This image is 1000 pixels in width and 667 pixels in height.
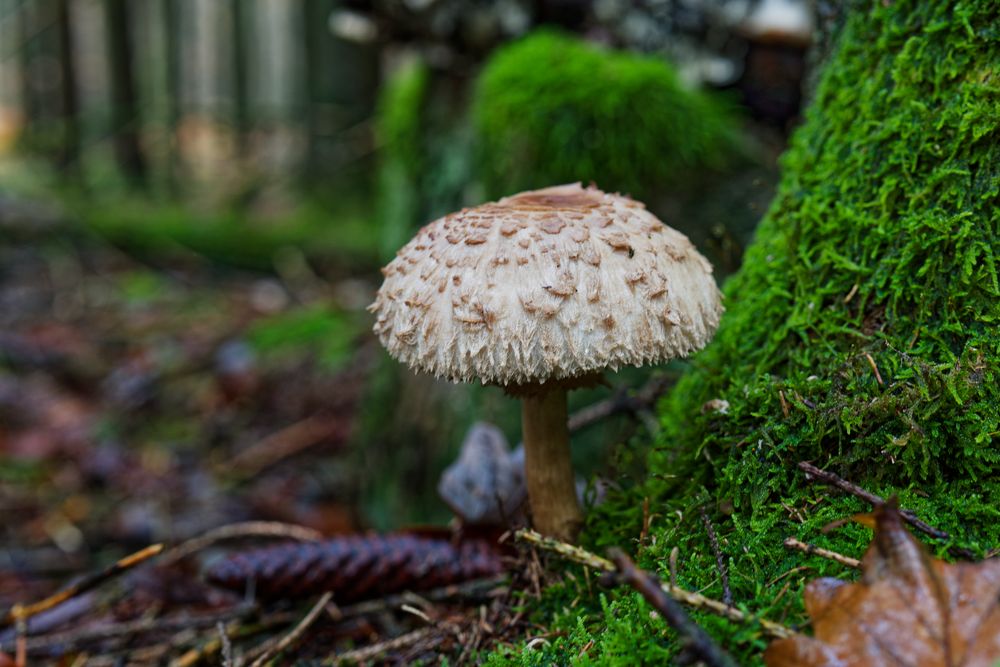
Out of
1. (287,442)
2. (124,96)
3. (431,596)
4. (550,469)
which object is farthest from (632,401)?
(124,96)

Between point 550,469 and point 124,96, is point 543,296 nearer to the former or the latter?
point 550,469

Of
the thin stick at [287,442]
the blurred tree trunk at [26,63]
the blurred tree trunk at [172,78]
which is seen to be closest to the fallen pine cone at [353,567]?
the thin stick at [287,442]

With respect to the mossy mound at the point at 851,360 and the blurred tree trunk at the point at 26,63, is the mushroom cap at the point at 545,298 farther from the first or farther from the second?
the blurred tree trunk at the point at 26,63

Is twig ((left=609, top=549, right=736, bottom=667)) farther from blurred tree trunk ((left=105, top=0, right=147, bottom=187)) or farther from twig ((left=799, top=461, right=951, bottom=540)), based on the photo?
blurred tree trunk ((left=105, top=0, right=147, bottom=187))

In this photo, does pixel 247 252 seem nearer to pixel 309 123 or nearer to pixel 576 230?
pixel 309 123

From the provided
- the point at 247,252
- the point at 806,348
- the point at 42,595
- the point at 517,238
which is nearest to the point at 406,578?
the point at 517,238
